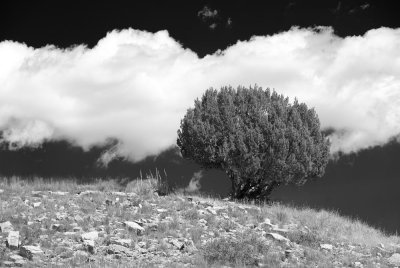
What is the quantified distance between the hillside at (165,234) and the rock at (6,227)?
42 mm

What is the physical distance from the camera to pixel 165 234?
862 inches

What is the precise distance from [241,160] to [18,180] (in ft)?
45.5

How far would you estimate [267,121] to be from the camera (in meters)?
33.4

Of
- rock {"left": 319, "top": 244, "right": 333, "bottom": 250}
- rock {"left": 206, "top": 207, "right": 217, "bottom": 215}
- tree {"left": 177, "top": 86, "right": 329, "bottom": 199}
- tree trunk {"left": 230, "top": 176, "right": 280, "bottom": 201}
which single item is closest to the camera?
rock {"left": 319, "top": 244, "right": 333, "bottom": 250}

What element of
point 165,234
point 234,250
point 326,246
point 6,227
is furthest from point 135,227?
point 326,246

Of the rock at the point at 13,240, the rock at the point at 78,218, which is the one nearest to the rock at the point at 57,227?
the rock at the point at 78,218

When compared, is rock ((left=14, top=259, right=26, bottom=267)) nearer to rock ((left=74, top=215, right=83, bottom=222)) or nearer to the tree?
rock ((left=74, top=215, right=83, bottom=222))

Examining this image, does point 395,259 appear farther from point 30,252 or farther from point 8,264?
point 8,264

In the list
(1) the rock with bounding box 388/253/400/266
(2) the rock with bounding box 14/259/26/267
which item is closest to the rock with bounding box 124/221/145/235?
(2) the rock with bounding box 14/259/26/267

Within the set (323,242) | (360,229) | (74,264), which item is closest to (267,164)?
(360,229)

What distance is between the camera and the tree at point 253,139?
1291 inches

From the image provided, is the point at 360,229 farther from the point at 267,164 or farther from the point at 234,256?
the point at 234,256

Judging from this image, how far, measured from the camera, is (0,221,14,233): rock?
2047cm

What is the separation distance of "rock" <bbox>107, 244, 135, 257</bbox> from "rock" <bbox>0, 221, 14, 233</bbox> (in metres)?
4.28
